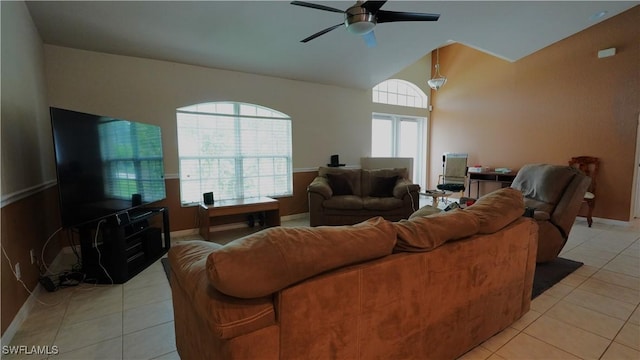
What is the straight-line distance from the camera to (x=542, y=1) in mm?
3584

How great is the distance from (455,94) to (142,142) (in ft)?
20.1

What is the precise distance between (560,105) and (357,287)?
555cm

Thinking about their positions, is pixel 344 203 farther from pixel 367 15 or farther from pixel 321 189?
pixel 367 15

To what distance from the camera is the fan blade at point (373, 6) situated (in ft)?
7.57

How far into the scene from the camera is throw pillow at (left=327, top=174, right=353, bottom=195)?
4477 mm

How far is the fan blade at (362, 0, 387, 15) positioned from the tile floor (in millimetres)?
2517

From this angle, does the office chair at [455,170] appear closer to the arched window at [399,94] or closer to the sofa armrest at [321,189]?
the arched window at [399,94]

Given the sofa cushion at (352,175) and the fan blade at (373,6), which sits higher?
the fan blade at (373,6)

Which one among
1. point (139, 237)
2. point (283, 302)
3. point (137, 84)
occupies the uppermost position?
point (137, 84)

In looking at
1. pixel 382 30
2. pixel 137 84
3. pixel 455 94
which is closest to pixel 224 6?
pixel 137 84

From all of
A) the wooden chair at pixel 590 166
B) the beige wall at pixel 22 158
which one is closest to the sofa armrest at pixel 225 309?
the beige wall at pixel 22 158

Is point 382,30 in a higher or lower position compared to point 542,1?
lower

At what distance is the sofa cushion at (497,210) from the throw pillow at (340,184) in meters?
2.76

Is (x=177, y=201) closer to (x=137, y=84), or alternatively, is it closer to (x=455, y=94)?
(x=137, y=84)
